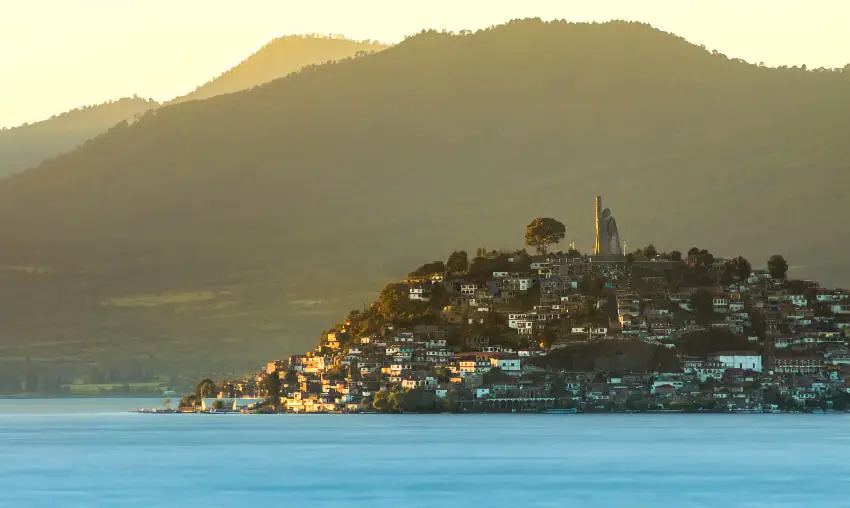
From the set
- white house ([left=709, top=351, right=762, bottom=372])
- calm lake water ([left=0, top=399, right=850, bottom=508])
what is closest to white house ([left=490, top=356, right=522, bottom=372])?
white house ([left=709, top=351, right=762, bottom=372])

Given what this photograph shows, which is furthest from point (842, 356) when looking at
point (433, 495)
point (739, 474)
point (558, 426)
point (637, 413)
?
point (433, 495)

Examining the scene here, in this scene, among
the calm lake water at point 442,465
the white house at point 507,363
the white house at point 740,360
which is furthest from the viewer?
the white house at point 740,360

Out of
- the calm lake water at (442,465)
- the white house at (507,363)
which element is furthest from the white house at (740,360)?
the calm lake water at (442,465)

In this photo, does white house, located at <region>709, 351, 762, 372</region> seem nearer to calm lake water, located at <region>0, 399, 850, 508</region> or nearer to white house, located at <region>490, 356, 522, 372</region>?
white house, located at <region>490, 356, 522, 372</region>

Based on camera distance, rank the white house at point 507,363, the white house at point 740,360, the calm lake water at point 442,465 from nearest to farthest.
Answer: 1. the calm lake water at point 442,465
2. the white house at point 507,363
3. the white house at point 740,360

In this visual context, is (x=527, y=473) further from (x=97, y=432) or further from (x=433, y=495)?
(x=97, y=432)

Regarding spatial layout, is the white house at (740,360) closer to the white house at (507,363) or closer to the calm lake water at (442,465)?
the white house at (507,363)

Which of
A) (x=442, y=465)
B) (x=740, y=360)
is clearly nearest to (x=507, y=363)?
(x=740, y=360)

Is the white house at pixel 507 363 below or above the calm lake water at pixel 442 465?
above

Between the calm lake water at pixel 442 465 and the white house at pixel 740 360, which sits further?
the white house at pixel 740 360
